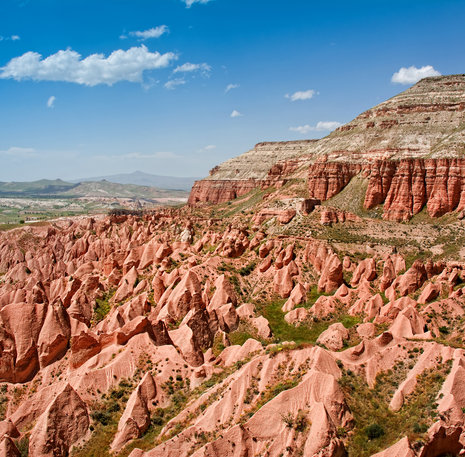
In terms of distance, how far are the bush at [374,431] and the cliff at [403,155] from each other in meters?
48.4

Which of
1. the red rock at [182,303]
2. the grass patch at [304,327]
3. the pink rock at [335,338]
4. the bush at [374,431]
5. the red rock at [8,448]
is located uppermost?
the red rock at [182,303]

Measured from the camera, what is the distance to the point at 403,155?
76938 millimetres

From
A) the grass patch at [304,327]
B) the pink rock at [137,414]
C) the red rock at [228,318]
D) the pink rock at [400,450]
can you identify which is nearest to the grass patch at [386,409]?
the pink rock at [400,450]

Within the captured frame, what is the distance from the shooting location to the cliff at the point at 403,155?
6519cm

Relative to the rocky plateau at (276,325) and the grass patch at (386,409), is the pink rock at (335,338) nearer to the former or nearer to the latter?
the rocky plateau at (276,325)

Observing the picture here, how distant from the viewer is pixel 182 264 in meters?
55.4

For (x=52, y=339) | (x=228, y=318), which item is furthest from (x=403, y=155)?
(x=52, y=339)

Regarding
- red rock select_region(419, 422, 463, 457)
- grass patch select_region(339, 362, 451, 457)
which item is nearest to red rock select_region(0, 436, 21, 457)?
grass patch select_region(339, 362, 451, 457)

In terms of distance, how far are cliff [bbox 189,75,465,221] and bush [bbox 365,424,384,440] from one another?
48.4 m

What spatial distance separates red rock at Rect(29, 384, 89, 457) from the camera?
23.1 meters

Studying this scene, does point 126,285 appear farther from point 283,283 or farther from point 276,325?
point 276,325

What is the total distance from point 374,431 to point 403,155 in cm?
6541

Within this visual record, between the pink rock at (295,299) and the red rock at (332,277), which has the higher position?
the red rock at (332,277)

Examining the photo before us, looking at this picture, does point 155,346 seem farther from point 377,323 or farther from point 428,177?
point 428,177
